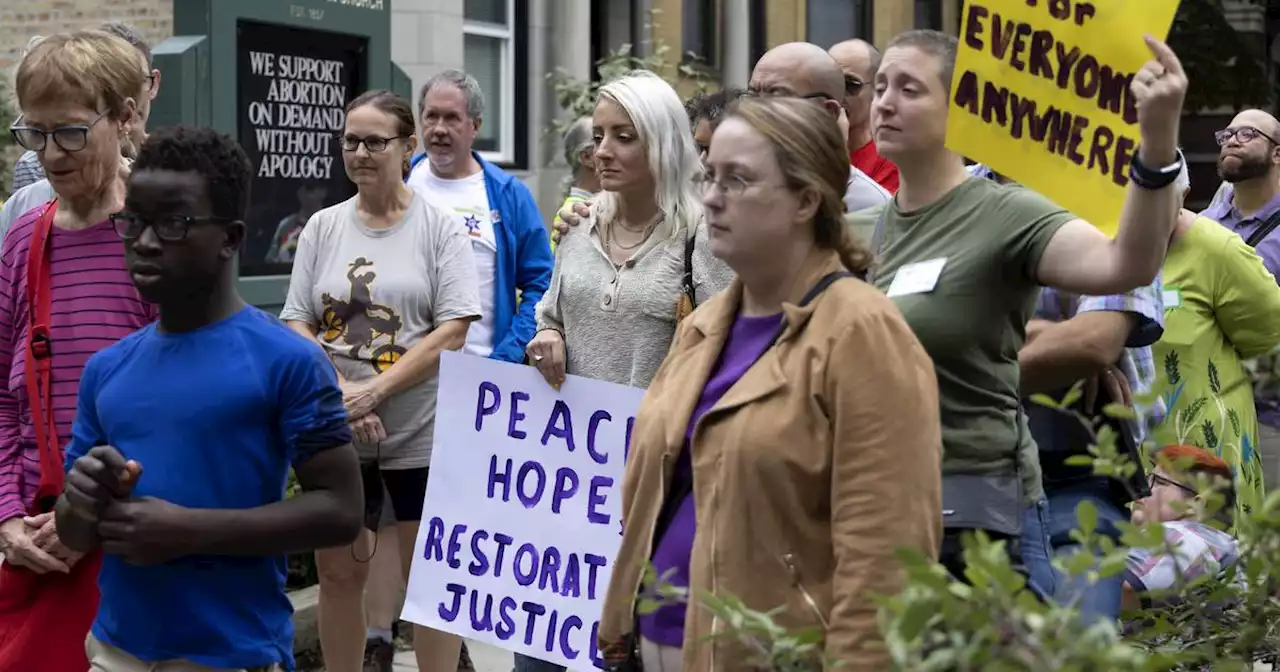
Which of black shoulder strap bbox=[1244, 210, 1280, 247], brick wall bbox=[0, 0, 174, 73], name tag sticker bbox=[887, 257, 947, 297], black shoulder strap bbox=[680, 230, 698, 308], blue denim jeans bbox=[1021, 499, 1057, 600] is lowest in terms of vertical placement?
blue denim jeans bbox=[1021, 499, 1057, 600]

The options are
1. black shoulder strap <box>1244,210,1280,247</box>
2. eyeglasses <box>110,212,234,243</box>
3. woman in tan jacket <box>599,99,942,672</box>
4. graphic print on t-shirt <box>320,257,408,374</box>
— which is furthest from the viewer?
black shoulder strap <box>1244,210,1280,247</box>

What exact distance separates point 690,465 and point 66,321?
5.53 ft

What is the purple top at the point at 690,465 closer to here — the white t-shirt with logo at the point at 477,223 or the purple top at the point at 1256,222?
the white t-shirt with logo at the point at 477,223

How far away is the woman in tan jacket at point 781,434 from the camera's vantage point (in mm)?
3086

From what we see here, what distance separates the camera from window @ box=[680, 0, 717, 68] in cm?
2070

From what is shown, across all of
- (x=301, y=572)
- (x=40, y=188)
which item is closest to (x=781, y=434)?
(x=40, y=188)

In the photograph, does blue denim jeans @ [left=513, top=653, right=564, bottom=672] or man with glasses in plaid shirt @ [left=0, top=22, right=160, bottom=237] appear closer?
man with glasses in plaid shirt @ [left=0, top=22, right=160, bottom=237]

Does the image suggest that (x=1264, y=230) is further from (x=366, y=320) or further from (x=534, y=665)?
(x=534, y=665)

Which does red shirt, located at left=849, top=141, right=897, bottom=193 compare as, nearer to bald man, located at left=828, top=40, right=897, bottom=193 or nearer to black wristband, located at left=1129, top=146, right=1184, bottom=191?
bald man, located at left=828, top=40, right=897, bottom=193

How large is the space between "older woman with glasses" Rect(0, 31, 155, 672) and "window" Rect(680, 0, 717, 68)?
644 inches

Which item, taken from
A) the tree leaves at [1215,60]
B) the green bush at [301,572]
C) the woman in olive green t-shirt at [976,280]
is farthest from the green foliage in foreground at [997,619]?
the tree leaves at [1215,60]

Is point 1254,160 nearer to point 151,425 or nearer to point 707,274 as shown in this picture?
point 707,274

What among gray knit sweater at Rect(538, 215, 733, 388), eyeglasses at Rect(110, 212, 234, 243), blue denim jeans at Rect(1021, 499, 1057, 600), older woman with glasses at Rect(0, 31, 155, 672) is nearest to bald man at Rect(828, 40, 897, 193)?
gray knit sweater at Rect(538, 215, 733, 388)

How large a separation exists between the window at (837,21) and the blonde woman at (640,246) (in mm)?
19377
